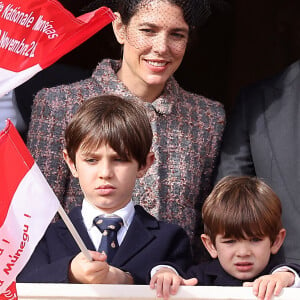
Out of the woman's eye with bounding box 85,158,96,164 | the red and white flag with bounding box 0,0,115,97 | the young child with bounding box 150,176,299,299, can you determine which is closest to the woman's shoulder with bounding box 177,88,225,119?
the young child with bounding box 150,176,299,299

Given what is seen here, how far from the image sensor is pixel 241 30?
21.7 ft

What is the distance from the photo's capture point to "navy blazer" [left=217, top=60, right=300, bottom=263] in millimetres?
4086

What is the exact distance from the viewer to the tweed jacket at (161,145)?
13.3 ft

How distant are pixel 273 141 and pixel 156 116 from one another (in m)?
0.40

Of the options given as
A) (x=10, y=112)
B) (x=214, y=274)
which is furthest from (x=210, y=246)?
(x=10, y=112)

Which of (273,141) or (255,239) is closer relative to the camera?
(255,239)

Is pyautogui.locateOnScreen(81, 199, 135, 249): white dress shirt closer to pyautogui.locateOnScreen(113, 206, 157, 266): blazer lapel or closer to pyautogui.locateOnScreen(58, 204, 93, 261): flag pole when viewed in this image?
pyautogui.locateOnScreen(113, 206, 157, 266): blazer lapel

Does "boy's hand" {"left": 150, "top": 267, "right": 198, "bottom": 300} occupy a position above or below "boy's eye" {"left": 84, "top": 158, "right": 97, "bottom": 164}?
below

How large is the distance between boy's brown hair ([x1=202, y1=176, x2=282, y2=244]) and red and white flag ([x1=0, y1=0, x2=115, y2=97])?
0.66m

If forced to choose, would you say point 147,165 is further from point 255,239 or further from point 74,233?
point 74,233

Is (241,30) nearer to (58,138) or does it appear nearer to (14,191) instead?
(58,138)

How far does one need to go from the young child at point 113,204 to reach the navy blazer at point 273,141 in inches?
17.3

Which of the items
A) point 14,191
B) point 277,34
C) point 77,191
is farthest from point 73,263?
point 277,34

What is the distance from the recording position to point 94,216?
12.2 ft
